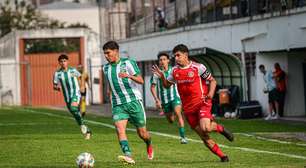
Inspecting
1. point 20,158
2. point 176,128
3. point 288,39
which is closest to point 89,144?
point 20,158

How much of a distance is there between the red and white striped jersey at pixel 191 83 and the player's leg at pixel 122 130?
110 centimetres

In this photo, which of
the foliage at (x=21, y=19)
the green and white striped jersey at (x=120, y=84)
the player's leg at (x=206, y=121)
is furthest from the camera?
the foliage at (x=21, y=19)

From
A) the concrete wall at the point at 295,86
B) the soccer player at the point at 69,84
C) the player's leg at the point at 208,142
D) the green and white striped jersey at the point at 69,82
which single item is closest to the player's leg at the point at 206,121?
the player's leg at the point at 208,142

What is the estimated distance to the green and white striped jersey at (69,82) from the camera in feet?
87.7

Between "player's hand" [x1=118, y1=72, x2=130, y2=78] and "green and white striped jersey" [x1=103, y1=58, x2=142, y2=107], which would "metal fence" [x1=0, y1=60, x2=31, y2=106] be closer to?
"green and white striped jersey" [x1=103, y1=58, x2=142, y2=107]

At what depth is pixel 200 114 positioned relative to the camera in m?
16.4

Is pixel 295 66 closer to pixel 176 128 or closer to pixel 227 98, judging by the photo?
pixel 227 98

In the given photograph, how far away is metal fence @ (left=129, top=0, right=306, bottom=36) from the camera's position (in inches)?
1337

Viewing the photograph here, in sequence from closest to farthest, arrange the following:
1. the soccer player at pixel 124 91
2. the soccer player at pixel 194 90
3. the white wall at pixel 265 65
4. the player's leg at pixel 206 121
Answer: the player's leg at pixel 206 121, the soccer player at pixel 194 90, the soccer player at pixel 124 91, the white wall at pixel 265 65

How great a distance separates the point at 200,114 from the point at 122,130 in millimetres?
1439

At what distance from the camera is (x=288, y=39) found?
32.3 meters

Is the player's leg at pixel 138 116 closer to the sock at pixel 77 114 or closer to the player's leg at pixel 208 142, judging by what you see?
the player's leg at pixel 208 142

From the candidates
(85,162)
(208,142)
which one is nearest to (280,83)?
(208,142)

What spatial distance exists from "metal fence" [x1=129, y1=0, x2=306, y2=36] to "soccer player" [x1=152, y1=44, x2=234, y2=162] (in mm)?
14892
